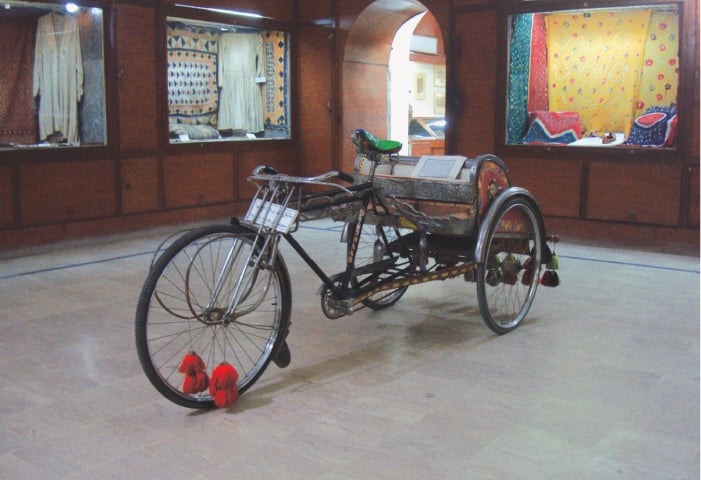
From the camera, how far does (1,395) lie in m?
3.13

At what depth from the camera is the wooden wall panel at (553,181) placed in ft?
22.0

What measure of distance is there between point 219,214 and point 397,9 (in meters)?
2.68

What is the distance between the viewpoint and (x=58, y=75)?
649 centimetres

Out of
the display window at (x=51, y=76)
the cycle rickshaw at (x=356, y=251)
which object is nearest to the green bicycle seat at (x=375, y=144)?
the cycle rickshaw at (x=356, y=251)

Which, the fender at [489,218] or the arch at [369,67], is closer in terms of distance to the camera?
the fender at [489,218]

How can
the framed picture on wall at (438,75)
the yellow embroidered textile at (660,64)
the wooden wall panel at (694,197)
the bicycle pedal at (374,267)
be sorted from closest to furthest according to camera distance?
the bicycle pedal at (374,267) → the wooden wall panel at (694,197) → the yellow embroidered textile at (660,64) → the framed picture on wall at (438,75)

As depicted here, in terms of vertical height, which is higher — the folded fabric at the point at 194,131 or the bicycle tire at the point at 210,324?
the folded fabric at the point at 194,131

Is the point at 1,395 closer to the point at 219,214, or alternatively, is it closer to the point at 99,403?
the point at 99,403

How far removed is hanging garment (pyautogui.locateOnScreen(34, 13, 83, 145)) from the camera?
6.36 meters

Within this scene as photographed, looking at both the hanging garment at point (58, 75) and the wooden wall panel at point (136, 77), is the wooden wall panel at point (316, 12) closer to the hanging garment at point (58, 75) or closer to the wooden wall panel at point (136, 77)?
the wooden wall panel at point (136, 77)

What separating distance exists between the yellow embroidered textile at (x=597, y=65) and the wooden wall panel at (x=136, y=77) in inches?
135

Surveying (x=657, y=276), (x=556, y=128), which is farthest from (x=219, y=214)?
(x=657, y=276)

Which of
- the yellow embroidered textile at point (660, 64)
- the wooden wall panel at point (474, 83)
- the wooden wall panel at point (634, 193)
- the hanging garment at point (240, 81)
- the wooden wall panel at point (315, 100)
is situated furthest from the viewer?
the wooden wall panel at point (315, 100)

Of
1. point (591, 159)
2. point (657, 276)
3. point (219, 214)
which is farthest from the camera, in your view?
point (219, 214)
